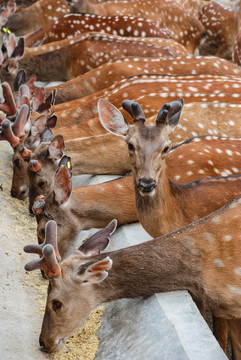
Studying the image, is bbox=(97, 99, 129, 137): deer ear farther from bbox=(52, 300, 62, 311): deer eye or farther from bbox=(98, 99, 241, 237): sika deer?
bbox=(52, 300, 62, 311): deer eye

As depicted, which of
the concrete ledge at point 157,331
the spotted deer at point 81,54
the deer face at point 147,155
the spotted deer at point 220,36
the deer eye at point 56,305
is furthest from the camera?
the spotted deer at point 220,36

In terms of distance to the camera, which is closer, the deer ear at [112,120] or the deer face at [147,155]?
the deer face at [147,155]

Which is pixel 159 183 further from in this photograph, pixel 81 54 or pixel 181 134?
pixel 81 54

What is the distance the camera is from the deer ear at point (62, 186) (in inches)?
173

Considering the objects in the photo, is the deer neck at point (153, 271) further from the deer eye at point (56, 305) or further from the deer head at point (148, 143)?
the deer head at point (148, 143)

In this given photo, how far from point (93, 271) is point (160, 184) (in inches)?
33.2

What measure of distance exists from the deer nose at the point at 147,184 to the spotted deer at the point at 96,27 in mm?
5594

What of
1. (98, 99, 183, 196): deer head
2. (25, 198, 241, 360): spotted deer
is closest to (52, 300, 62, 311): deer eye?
(25, 198, 241, 360): spotted deer

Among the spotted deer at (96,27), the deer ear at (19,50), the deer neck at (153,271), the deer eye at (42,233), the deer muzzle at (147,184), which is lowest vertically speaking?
the spotted deer at (96,27)

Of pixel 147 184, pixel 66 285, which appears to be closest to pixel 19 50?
pixel 147 184

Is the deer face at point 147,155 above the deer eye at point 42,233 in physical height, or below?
above

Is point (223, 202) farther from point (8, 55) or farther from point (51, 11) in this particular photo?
point (51, 11)

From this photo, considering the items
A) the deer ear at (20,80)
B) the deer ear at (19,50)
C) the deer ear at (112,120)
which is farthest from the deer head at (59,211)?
the deer ear at (19,50)

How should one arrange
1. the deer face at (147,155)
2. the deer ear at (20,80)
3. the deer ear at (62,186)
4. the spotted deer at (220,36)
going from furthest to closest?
the spotted deer at (220,36) < the deer ear at (20,80) < the deer ear at (62,186) < the deer face at (147,155)
